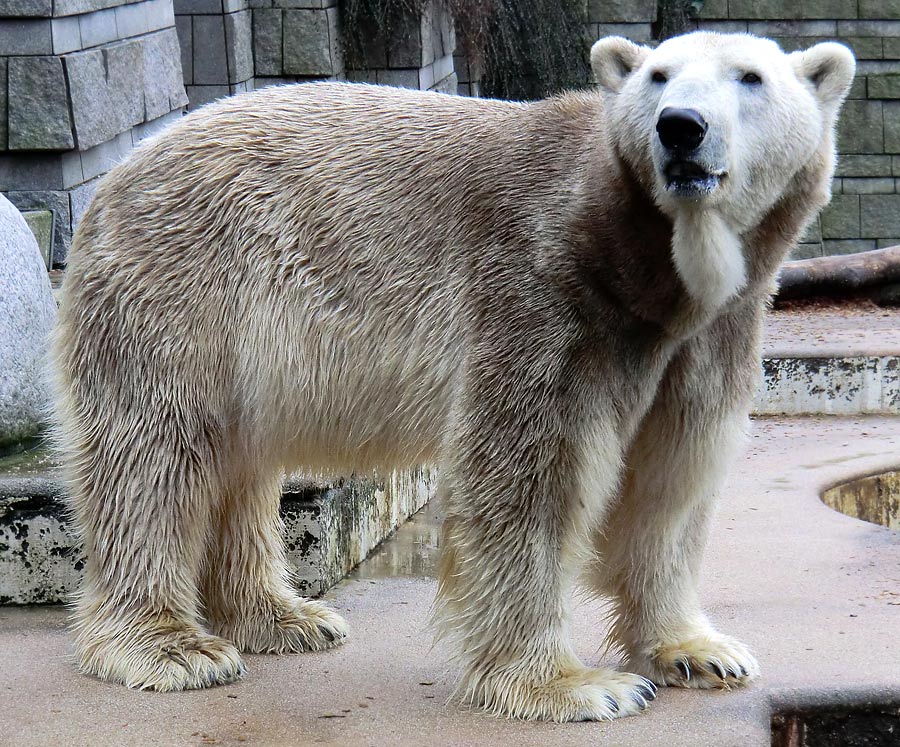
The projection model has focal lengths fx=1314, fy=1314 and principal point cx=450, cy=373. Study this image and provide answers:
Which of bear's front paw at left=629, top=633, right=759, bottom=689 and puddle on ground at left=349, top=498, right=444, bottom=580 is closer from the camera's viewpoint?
bear's front paw at left=629, top=633, right=759, bottom=689

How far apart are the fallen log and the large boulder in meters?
5.37

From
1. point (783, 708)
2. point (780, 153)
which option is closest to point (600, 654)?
point (783, 708)

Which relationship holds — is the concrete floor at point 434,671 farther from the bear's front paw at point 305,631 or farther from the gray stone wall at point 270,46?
the gray stone wall at point 270,46

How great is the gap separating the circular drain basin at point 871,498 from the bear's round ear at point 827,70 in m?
2.73

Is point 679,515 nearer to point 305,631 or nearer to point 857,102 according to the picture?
point 305,631

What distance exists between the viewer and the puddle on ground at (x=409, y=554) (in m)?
4.33

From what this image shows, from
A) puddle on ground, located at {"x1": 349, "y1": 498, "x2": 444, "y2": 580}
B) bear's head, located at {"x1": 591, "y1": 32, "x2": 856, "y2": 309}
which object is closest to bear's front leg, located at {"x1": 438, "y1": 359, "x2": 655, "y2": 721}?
bear's head, located at {"x1": 591, "y1": 32, "x2": 856, "y2": 309}

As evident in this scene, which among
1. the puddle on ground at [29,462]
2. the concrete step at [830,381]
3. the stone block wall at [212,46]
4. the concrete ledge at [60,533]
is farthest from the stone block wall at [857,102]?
the puddle on ground at [29,462]

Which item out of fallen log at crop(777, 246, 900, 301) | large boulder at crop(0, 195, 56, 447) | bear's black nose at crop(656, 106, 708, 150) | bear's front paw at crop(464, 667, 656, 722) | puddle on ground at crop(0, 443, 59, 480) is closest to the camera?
bear's black nose at crop(656, 106, 708, 150)

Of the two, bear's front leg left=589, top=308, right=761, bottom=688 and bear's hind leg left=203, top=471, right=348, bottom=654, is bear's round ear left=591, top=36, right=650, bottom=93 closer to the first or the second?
bear's front leg left=589, top=308, right=761, bottom=688

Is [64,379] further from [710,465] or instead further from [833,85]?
[833,85]

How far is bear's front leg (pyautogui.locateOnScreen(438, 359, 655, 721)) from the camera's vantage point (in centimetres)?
297

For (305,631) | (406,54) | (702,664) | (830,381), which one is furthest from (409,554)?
(406,54)

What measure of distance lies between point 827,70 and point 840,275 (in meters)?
5.95
